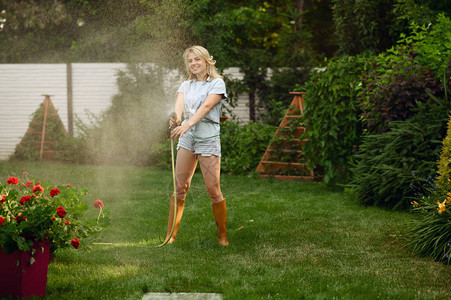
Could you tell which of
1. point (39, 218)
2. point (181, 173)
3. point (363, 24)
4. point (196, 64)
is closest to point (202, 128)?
point (181, 173)

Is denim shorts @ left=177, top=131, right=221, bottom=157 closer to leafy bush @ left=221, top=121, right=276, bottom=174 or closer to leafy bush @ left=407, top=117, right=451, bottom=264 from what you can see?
leafy bush @ left=407, top=117, right=451, bottom=264

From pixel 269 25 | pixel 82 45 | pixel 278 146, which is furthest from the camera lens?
pixel 269 25

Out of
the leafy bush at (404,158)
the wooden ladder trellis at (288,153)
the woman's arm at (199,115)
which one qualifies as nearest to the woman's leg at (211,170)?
the woman's arm at (199,115)

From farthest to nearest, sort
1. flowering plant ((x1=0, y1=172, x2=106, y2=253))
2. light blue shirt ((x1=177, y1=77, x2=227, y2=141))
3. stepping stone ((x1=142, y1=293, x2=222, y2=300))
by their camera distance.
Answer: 1. light blue shirt ((x1=177, y1=77, x2=227, y2=141))
2. stepping stone ((x1=142, y1=293, x2=222, y2=300))
3. flowering plant ((x1=0, y1=172, x2=106, y2=253))

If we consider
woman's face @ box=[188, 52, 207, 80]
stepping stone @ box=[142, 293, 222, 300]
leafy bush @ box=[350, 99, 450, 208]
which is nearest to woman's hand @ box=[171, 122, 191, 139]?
woman's face @ box=[188, 52, 207, 80]

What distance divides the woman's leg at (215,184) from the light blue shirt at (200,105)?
0.61ft

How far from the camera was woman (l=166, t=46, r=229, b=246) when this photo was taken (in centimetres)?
414

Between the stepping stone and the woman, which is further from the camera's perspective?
the woman

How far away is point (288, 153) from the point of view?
8.34 metres

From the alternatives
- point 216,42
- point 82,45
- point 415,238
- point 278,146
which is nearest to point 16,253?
point 415,238

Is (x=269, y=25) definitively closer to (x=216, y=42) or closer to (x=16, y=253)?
(x=216, y=42)

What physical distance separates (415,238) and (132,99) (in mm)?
7412

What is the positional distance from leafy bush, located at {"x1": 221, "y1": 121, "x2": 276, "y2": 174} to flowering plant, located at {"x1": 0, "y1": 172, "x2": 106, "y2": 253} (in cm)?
545

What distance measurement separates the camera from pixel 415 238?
4.07 meters
